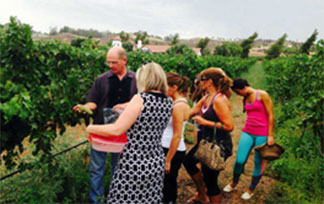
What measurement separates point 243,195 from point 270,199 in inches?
15.7

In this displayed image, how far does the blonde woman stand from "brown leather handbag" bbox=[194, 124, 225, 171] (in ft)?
0.74

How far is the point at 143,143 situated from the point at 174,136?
680 millimetres

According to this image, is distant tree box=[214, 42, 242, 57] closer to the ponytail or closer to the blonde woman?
the ponytail

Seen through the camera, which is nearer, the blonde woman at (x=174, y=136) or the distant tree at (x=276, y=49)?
the blonde woman at (x=174, y=136)

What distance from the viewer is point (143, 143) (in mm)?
1991

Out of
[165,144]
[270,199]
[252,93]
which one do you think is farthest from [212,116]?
[270,199]

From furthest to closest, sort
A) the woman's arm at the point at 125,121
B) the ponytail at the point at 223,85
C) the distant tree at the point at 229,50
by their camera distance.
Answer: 1. the distant tree at the point at 229,50
2. the ponytail at the point at 223,85
3. the woman's arm at the point at 125,121

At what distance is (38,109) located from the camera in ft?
9.21

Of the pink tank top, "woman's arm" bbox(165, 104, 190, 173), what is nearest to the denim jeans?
"woman's arm" bbox(165, 104, 190, 173)

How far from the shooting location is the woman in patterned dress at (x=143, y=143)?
1.94 meters

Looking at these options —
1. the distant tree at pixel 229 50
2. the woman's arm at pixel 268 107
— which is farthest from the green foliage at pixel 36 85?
the distant tree at pixel 229 50

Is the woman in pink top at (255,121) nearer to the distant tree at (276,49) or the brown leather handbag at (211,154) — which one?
the brown leather handbag at (211,154)

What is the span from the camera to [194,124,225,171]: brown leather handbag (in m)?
2.92

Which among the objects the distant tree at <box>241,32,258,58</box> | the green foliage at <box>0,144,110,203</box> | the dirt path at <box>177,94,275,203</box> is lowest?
the dirt path at <box>177,94,275,203</box>
